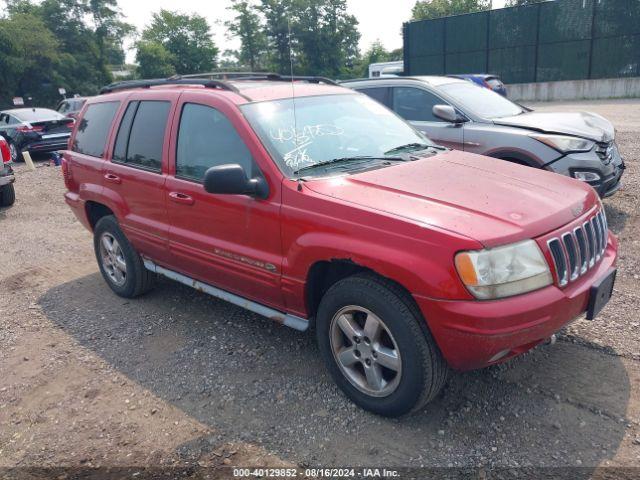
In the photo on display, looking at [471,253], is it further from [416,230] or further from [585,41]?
[585,41]

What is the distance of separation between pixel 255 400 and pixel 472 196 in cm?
181

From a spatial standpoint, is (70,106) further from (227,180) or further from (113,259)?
(227,180)

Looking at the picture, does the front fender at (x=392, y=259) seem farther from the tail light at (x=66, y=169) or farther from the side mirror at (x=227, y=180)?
the tail light at (x=66, y=169)

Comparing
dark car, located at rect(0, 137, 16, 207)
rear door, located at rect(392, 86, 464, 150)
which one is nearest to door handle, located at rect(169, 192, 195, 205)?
rear door, located at rect(392, 86, 464, 150)

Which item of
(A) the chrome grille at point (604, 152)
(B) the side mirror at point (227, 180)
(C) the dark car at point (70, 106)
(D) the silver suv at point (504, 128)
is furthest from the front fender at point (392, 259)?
(C) the dark car at point (70, 106)

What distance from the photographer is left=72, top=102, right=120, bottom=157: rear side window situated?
4957 mm

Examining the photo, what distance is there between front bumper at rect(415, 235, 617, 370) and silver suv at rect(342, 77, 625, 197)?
11.5ft

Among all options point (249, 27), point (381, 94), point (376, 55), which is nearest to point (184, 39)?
point (376, 55)

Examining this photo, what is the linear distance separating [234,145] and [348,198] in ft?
3.36

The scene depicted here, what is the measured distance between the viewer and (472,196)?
3.07 meters

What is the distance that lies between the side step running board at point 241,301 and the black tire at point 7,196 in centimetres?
640

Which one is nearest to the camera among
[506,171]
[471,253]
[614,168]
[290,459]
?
[471,253]

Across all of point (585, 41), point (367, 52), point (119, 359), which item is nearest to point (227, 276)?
point (119, 359)

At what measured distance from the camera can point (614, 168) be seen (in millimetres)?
6051
